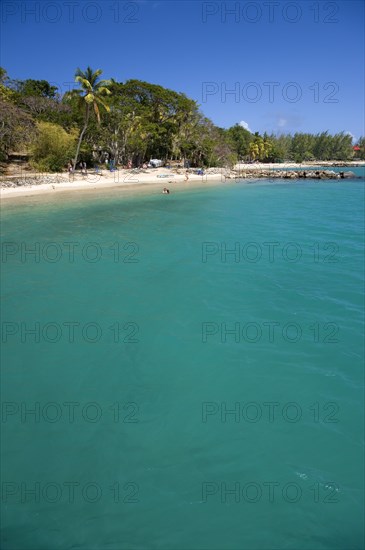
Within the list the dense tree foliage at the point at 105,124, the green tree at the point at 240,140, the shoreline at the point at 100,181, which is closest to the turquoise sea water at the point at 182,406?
the shoreline at the point at 100,181

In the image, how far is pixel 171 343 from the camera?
304 inches

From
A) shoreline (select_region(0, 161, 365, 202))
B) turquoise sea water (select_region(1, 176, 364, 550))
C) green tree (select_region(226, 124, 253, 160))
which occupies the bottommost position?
turquoise sea water (select_region(1, 176, 364, 550))

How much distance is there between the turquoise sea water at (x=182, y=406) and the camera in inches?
159

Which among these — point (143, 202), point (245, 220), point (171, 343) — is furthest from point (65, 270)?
point (143, 202)

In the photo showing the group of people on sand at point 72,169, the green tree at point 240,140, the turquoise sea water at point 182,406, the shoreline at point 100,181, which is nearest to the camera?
the turquoise sea water at point 182,406

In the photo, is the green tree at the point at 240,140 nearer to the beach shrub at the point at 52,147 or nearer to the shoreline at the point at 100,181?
the shoreline at the point at 100,181

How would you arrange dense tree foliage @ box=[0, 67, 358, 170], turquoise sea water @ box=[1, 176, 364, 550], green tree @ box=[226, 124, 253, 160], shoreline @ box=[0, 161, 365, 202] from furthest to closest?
green tree @ box=[226, 124, 253, 160]
dense tree foliage @ box=[0, 67, 358, 170]
shoreline @ box=[0, 161, 365, 202]
turquoise sea water @ box=[1, 176, 364, 550]

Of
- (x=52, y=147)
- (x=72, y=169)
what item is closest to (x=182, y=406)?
(x=52, y=147)

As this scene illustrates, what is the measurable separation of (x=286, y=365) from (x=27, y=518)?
522 cm

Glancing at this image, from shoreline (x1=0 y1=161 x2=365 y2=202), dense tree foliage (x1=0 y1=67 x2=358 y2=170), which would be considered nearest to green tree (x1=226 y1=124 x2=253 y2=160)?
A: dense tree foliage (x1=0 y1=67 x2=358 y2=170)

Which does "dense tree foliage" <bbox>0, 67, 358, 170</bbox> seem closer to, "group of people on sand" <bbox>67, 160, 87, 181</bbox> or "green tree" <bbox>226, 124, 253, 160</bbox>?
"group of people on sand" <bbox>67, 160, 87, 181</bbox>

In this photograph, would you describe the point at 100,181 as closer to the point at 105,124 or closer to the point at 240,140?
the point at 105,124

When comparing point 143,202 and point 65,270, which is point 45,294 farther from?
point 143,202

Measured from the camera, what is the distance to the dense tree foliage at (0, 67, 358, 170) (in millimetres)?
38094
